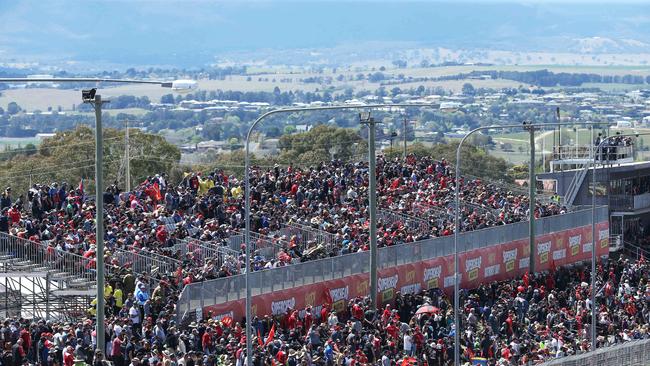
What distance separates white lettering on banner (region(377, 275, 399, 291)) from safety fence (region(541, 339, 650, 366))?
764 cm

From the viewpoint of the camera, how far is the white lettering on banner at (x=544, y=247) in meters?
59.9

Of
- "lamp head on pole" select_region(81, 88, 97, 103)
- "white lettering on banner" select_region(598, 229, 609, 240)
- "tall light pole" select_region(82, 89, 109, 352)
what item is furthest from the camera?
"white lettering on banner" select_region(598, 229, 609, 240)

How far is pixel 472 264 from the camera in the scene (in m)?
54.4

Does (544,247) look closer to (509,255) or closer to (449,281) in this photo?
(509,255)

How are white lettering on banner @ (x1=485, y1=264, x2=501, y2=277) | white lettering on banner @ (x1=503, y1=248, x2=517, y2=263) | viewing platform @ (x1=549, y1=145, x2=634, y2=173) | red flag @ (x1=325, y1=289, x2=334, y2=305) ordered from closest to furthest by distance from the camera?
red flag @ (x1=325, y1=289, x2=334, y2=305) → white lettering on banner @ (x1=485, y1=264, x2=501, y2=277) → white lettering on banner @ (x1=503, y1=248, x2=517, y2=263) → viewing platform @ (x1=549, y1=145, x2=634, y2=173)

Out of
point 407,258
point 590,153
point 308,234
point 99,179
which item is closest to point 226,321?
point 99,179

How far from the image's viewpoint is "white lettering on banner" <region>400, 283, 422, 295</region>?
49562mm

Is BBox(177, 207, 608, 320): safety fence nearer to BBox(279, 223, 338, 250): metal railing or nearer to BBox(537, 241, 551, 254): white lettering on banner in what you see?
BBox(537, 241, 551, 254): white lettering on banner

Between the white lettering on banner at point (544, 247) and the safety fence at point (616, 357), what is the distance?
15.0m

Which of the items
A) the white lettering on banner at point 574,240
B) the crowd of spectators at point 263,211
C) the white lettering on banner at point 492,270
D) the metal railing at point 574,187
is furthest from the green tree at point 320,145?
the white lettering on banner at point 492,270

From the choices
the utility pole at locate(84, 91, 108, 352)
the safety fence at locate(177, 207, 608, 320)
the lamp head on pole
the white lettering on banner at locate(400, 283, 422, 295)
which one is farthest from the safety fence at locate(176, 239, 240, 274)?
the lamp head on pole

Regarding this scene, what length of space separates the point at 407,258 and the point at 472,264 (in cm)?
548

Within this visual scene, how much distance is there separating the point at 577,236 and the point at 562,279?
6224 mm

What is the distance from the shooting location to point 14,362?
31.9 meters
